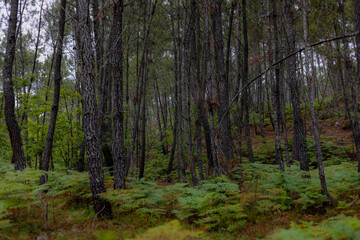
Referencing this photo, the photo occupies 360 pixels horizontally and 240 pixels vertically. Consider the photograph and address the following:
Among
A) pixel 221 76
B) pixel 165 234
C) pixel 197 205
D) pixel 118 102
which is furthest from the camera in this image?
pixel 221 76

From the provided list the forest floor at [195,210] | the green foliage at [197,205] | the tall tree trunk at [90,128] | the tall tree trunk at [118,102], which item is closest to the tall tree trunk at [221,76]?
the forest floor at [195,210]

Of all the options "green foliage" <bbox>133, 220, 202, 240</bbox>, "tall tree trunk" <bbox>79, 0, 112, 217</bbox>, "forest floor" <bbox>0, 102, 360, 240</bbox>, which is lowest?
"forest floor" <bbox>0, 102, 360, 240</bbox>

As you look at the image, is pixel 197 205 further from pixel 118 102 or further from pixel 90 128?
pixel 118 102

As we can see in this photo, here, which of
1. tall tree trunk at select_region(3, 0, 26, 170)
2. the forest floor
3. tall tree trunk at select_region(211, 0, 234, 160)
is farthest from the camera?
tall tree trunk at select_region(211, 0, 234, 160)

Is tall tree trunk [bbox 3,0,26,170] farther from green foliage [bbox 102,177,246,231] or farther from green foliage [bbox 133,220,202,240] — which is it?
green foliage [bbox 133,220,202,240]

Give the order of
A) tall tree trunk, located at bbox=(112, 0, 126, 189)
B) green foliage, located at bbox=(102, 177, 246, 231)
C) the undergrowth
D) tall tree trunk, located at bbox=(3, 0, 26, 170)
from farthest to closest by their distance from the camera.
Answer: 1. tall tree trunk, located at bbox=(3, 0, 26, 170)
2. tall tree trunk, located at bbox=(112, 0, 126, 189)
3. green foliage, located at bbox=(102, 177, 246, 231)
4. the undergrowth

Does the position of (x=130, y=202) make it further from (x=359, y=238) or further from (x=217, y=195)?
(x=359, y=238)

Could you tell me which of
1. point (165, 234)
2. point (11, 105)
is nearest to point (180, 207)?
point (165, 234)

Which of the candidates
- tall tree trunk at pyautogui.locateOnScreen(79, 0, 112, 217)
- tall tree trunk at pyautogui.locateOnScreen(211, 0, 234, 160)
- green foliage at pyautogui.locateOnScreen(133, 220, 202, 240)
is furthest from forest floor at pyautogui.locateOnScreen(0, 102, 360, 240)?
tall tree trunk at pyautogui.locateOnScreen(211, 0, 234, 160)

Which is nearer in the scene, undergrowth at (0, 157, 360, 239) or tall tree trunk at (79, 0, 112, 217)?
undergrowth at (0, 157, 360, 239)

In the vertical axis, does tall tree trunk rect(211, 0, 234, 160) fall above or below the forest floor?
above

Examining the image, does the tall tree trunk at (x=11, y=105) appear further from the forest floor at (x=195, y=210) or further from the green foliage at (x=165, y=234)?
the green foliage at (x=165, y=234)

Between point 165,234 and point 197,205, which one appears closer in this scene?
point 165,234

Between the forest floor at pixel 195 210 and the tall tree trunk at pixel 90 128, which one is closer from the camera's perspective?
the forest floor at pixel 195 210
